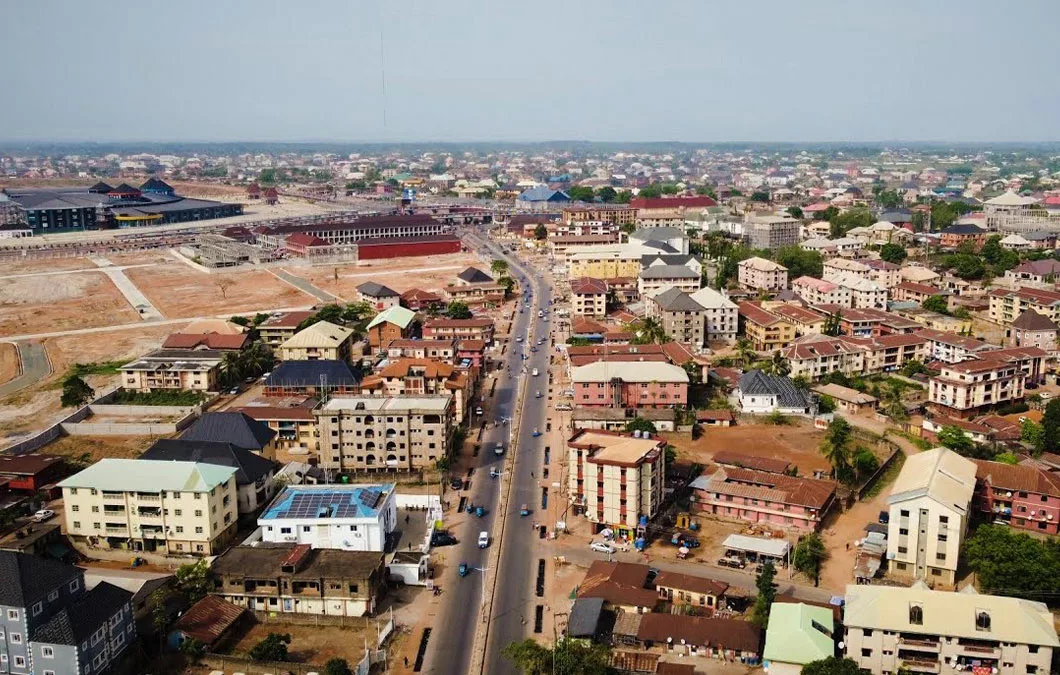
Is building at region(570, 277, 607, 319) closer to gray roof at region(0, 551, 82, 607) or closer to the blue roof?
the blue roof

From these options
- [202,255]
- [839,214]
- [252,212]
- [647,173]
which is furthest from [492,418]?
[647,173]

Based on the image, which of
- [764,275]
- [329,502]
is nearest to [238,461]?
[329,502]

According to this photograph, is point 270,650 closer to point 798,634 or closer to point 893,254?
point 798,634

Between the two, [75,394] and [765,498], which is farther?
[75,394]

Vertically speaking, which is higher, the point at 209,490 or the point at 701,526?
the point at 209,490

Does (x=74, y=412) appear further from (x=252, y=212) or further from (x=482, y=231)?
(x=252, y=212)

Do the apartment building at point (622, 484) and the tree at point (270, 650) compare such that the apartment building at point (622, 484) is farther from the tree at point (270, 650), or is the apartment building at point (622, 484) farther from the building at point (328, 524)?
the tree at point (270, 650)
